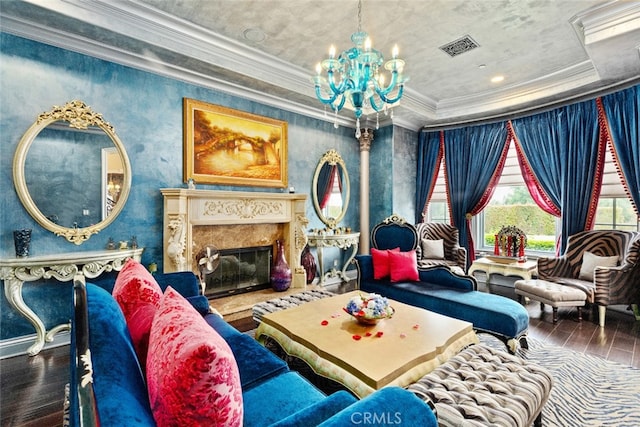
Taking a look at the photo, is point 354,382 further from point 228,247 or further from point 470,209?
point 470,209

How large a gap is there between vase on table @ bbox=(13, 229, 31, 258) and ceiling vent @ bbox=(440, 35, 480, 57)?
15.3 ft

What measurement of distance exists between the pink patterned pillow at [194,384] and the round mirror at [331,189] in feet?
13.6

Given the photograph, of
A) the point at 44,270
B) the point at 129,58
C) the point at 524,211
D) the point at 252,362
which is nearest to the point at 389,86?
the point at 252,362

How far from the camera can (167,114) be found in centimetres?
341

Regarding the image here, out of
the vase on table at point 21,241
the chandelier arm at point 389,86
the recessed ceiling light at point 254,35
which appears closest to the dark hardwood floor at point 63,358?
the vase on table at point 21,241

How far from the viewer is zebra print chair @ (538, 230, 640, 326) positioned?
10.5 feet

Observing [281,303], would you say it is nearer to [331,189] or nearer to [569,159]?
[331,189]

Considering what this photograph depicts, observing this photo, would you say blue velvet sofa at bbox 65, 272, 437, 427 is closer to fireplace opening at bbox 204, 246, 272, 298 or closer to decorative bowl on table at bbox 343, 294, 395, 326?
decorative bowl on table at bbox 343, 294, 395, 326

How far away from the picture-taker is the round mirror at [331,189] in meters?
4.95

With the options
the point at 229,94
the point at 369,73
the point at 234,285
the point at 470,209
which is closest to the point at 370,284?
the point at 234,285

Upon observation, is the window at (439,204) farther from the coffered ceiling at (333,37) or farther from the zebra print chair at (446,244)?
the coffered ceiling at (333,37)

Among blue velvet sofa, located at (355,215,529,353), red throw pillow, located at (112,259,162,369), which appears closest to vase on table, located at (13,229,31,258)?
red throw pillow, located at (112,259,162,369)

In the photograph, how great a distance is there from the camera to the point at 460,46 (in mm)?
3311

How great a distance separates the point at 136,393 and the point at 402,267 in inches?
120
